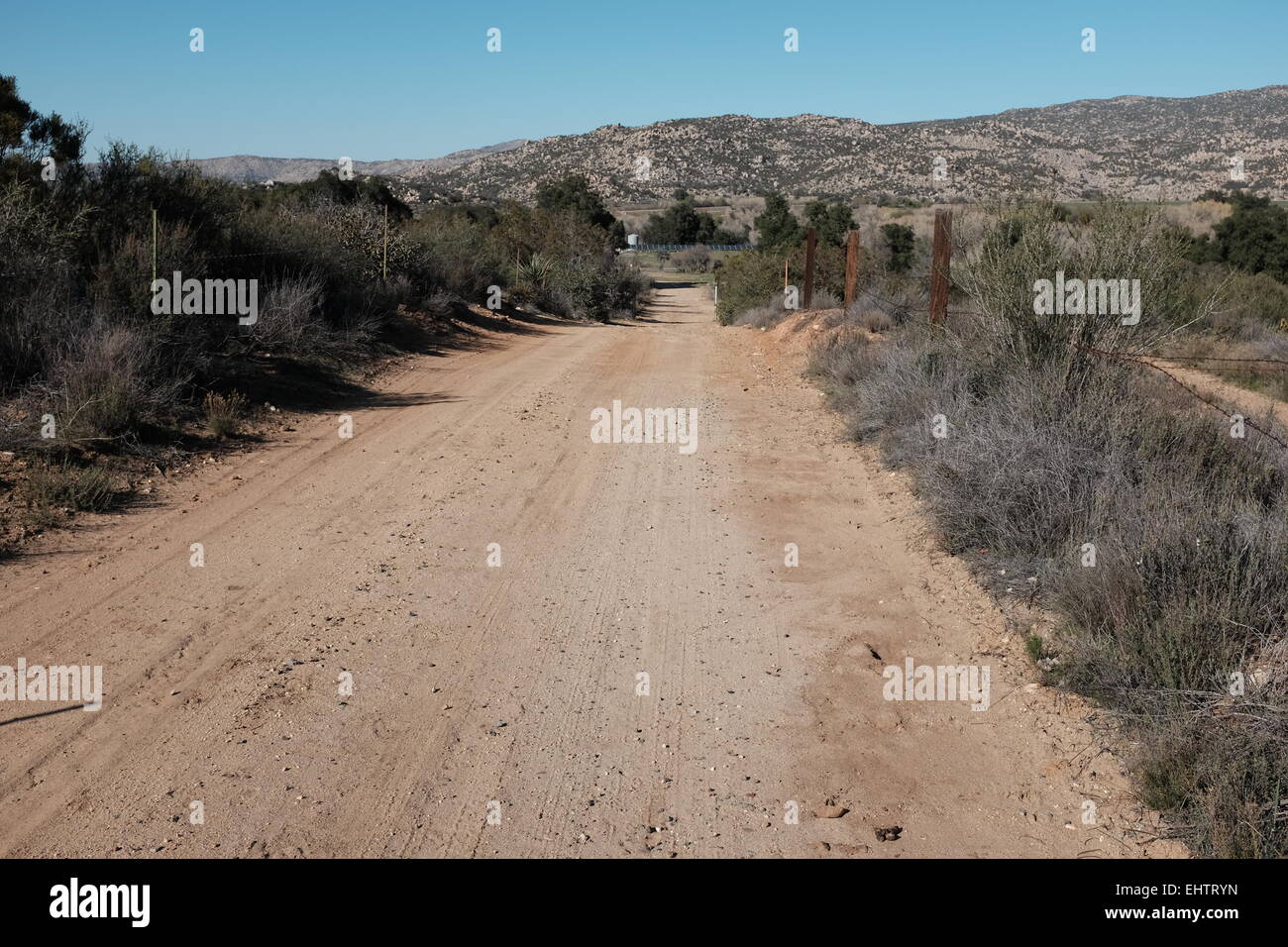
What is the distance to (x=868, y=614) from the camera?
6.73m

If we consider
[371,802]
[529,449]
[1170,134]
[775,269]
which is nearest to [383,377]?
[529,449]

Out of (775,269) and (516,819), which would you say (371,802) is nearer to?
(516,819)

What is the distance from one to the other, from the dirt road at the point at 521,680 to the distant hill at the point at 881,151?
6382cm

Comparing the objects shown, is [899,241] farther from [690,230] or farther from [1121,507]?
[690,230]

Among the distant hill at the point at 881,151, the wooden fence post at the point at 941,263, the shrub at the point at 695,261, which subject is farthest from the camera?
the distant hill at the point at 881,151

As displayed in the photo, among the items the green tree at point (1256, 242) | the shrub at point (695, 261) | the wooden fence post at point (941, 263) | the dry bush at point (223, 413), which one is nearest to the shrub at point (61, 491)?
the dry bush at point (223, 413)

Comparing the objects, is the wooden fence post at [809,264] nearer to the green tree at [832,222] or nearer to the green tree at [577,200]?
the green tree at [832,222]

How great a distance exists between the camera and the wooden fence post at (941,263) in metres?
12.6

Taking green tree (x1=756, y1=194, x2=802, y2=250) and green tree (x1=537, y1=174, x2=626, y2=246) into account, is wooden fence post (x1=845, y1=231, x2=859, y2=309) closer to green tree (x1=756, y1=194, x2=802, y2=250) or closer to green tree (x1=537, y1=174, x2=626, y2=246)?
green tree (x1=756, y1=194, x2=802, y2=250)

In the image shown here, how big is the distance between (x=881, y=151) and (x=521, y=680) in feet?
317

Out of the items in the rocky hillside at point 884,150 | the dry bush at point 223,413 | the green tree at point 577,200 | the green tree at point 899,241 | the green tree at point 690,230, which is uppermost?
the rocky hillside at point 884,150

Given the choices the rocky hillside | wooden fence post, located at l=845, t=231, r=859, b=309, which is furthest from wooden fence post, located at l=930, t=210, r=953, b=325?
the rocky hillside

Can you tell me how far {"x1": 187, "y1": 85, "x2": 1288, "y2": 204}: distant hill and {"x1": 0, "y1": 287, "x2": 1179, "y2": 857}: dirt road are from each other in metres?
63.8

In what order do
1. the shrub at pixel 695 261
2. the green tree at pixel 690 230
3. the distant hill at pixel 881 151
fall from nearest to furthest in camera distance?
1. the shrub at pixel 695 261
2. the green tree at pixel 690 230
3. the distant hill at pixel 881 151
